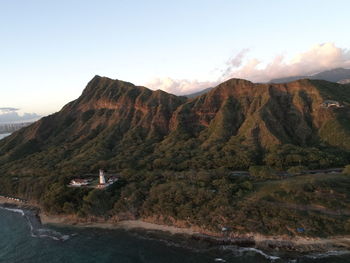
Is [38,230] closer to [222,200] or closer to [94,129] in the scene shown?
[222,200]

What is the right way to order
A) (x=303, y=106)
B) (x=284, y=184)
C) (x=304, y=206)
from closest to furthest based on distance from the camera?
(x=304, y=206)
(x=284, y=184)
(x=303, y=106)

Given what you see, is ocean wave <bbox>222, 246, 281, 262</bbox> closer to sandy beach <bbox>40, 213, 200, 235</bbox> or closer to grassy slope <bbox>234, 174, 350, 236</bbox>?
grassy slope <bbox>234, 174, 350, 236</bbox>

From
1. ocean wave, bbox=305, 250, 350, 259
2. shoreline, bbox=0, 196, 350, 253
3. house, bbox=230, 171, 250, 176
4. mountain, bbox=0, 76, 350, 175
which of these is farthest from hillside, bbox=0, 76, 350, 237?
ocean wave, bbox=305, 250, 350, 259

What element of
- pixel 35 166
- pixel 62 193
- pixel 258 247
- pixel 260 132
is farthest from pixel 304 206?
pixel 35 166

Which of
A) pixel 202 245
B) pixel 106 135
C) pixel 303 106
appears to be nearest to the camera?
pixel 202 245

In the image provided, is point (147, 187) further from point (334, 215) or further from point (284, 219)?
point (334, 215)

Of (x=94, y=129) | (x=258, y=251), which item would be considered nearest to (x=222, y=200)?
(x=258, y=251)
